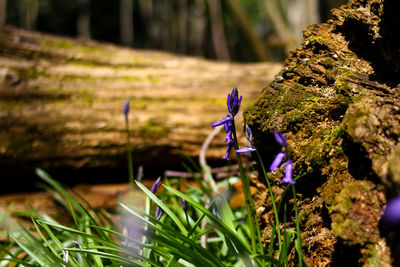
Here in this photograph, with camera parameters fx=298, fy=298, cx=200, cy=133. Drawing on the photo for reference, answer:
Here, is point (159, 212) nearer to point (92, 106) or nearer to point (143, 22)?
point (92, 106)

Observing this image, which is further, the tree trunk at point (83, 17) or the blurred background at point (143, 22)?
the tree trunk at point (83, 17)

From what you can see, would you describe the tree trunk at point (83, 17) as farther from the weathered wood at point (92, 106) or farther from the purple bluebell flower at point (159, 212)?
the purple bluebell flower at point (159, 212)

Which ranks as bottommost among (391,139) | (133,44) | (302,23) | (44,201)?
(44,201)

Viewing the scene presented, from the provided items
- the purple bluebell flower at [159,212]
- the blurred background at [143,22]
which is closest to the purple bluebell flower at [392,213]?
the purple bluebell flower at [159,212]

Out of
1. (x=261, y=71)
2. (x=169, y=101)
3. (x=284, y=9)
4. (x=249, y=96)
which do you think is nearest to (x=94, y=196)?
(x=169, y=101)

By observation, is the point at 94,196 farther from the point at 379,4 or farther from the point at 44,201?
the point at 379,4
